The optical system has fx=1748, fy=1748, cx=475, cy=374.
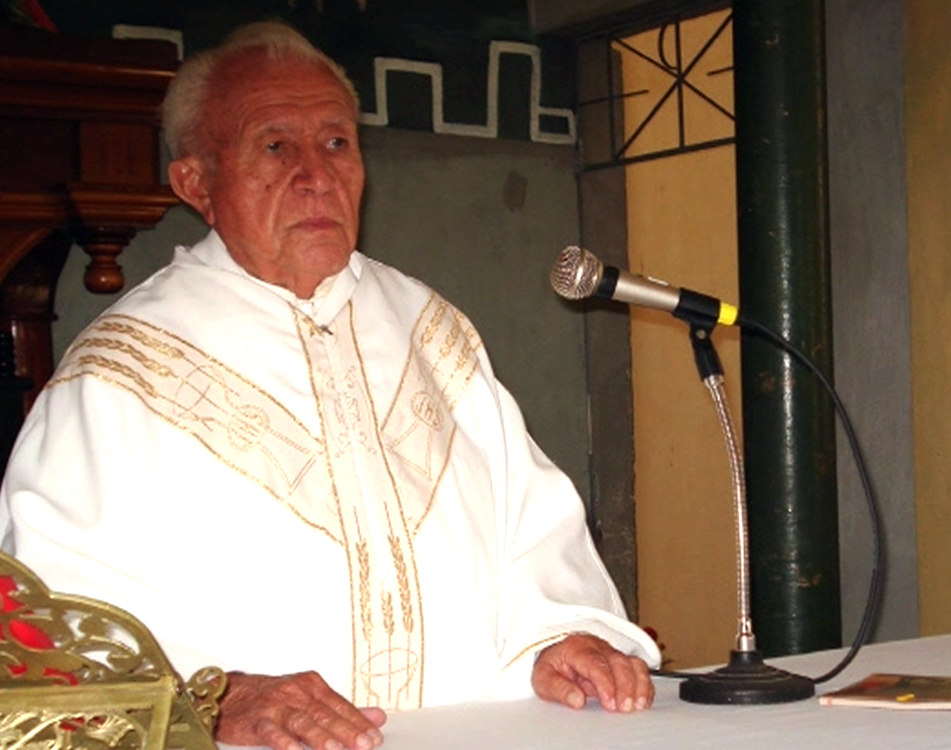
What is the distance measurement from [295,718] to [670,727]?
0.48 m

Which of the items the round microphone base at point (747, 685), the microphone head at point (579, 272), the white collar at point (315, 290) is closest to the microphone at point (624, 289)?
the microphone head at point (579, 272)

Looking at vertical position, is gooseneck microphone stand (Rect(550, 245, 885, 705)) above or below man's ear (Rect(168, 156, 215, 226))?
below

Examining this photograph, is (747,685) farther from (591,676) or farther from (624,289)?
(624,289)

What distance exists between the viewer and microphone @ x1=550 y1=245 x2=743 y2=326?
7.53 ft

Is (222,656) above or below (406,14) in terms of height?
below

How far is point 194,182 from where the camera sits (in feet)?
10.7

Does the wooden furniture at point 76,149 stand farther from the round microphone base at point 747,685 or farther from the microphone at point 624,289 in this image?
the round microphone base at point 747,685

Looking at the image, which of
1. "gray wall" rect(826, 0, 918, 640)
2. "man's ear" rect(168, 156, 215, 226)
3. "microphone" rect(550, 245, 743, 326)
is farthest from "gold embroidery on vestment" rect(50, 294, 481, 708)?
"gray wall" rect(826, 0, 918, 640)

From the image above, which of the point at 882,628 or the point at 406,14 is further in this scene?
the point at 406,14

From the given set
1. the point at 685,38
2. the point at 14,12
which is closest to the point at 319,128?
the point at 14,12

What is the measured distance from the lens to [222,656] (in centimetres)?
275

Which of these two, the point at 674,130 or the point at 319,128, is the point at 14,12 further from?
the point at 674,130

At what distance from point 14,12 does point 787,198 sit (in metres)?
2.08

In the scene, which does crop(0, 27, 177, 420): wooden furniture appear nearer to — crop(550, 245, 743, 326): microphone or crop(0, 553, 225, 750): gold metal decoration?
crop(550, 245, 743, 326): microphone
